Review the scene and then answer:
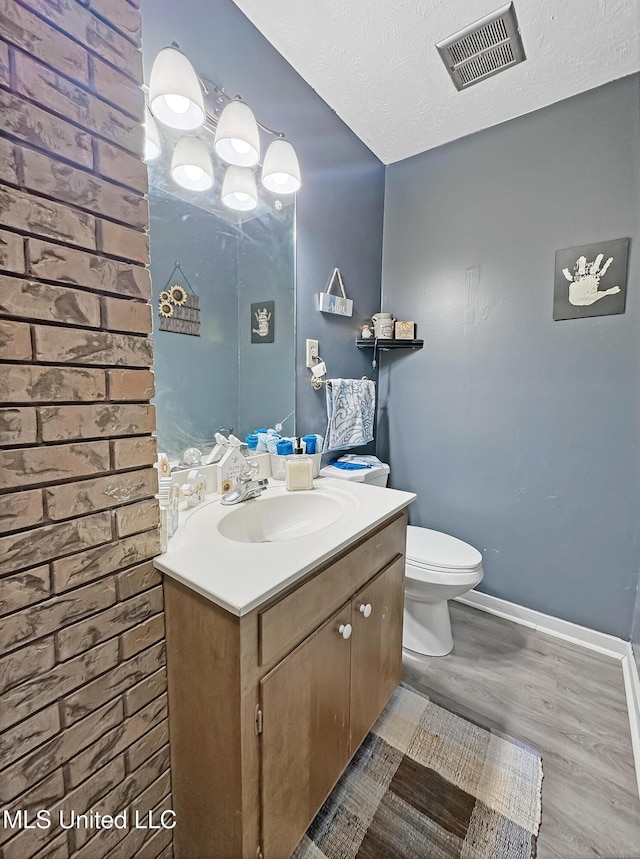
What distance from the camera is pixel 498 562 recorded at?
1875mm

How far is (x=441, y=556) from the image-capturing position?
1.54 m

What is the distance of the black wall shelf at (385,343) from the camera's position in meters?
1.96

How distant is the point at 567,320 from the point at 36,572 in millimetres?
2064

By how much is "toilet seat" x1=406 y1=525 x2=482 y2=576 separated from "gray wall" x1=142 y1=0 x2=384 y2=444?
736 mm

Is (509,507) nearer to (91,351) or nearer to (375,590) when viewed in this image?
(375,590)

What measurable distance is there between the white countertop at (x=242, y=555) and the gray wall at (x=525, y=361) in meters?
1.01

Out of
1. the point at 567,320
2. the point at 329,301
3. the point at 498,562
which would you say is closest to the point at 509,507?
the point at 498,562

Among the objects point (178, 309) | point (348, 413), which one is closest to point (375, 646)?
point (348, 413)

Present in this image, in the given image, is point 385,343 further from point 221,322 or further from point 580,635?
point 580,635

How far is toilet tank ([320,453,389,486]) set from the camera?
1668 mm

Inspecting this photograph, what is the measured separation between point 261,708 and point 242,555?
0.96ft

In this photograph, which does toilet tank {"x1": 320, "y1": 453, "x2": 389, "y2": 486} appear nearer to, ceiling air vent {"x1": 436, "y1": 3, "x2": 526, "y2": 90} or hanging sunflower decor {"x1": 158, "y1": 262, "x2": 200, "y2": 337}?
hanging sunflower decor {"x1": 158, "y1": 262, "x2": 200, "y2": 337}
